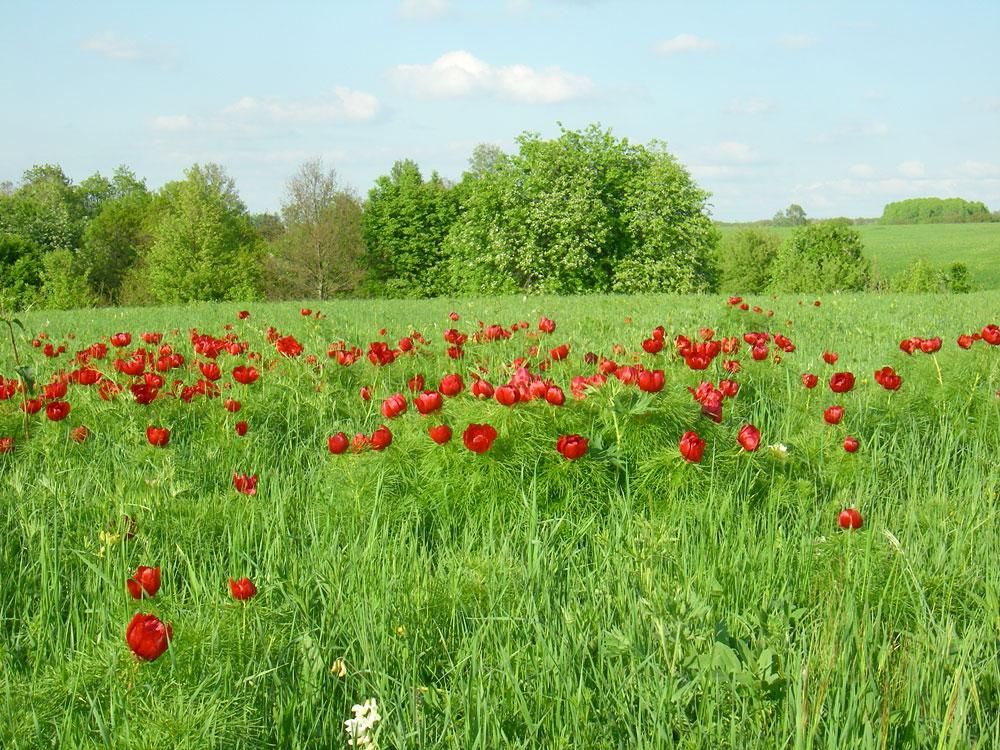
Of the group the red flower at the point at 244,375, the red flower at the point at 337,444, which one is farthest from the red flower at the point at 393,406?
the red flower at the point at 244,375

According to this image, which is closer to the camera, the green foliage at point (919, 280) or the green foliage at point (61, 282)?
the green foliage at point (919, 280)

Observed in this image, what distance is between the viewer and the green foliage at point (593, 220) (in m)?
32.4

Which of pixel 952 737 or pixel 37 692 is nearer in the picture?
pixel 952 737

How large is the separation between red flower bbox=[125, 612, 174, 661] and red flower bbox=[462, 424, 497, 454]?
1318mm

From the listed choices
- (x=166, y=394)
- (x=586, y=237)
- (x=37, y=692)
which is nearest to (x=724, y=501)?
(x=37, y=692)

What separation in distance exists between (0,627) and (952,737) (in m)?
2.29

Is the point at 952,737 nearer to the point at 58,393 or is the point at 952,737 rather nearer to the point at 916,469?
the point at 916,469

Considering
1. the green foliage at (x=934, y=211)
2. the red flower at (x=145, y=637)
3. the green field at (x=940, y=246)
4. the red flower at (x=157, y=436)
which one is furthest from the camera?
the green foliage at (x=934, y=211)

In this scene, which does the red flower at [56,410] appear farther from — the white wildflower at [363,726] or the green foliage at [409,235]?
the green foliage at [409,235]

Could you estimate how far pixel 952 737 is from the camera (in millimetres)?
1474

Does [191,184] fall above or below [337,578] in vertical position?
above

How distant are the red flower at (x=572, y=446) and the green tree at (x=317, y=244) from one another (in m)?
47.3

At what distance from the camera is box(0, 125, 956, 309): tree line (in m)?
33.0

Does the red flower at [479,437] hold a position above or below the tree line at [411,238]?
below
